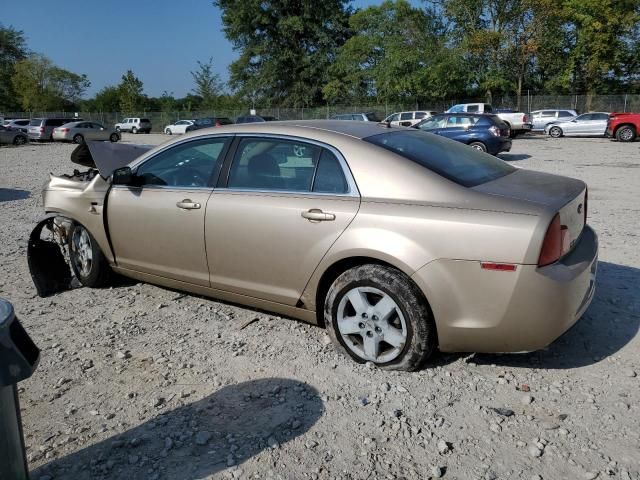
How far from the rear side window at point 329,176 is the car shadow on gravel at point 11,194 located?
8931 mm

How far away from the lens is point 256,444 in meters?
2.67

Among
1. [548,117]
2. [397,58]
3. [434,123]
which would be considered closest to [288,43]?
[397,58]

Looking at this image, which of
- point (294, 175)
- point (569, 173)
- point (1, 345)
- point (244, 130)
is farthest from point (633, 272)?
point (569, 173)

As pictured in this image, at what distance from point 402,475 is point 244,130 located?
2588mm

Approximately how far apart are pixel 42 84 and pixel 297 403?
7914 cm

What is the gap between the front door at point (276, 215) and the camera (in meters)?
3.36

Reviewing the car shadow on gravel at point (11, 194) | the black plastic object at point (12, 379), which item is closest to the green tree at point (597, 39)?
the car shadow on gravel at point (11, 194)

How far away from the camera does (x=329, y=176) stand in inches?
136

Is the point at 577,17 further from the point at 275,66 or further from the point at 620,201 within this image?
the point at 620,201

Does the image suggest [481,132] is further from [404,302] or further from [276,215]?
[404,302]

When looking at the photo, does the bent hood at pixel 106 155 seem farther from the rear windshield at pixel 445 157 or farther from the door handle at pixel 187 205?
the rear windshield at pixel 445 157

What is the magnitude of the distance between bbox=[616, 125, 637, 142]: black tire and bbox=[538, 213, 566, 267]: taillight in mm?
24231

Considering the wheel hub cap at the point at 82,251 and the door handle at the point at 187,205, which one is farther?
the wheel hub cap at the point at 82,251

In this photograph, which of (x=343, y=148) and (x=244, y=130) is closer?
Answer: (x=343, y=148)
